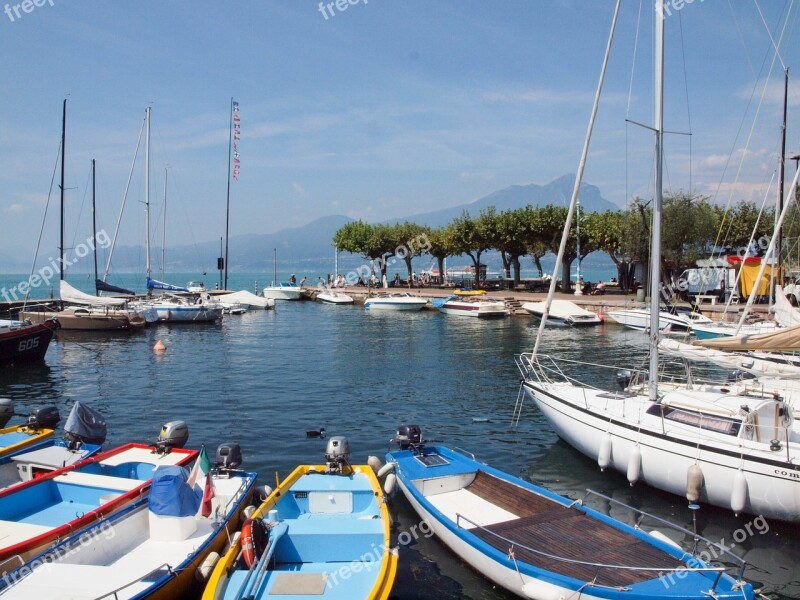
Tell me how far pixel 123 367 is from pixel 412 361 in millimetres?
15355

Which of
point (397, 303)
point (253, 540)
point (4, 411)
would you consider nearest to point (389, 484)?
point (253, 540)

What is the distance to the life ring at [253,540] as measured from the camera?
1050 cm

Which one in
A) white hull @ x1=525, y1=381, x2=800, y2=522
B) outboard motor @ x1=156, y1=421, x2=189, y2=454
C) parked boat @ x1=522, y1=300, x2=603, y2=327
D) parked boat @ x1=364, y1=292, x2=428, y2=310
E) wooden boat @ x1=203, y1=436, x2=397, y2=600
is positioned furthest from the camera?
parked boat @ x1=364, y1=292, x2=428, y2=310

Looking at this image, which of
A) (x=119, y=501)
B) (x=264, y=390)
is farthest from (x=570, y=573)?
(x=264, y=390)

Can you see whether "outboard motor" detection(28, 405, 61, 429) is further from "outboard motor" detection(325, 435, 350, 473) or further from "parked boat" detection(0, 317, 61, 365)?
"parked boat" detection(0, 317, 61, 365)

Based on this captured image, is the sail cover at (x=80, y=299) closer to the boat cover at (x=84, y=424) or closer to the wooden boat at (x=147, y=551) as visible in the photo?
the boat cover at (x=84, y=424)

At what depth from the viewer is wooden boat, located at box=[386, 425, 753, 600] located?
9.70 m

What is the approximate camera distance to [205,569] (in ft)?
34.7

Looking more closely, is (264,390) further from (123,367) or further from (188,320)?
(188,320)

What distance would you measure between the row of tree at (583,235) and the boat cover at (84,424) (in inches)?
1584

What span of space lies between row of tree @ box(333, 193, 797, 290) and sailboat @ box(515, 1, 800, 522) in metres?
30.4

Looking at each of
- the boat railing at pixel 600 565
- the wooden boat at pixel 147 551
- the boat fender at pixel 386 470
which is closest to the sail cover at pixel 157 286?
the boat fender at pixel 386 470

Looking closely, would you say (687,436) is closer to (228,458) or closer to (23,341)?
(228,458)

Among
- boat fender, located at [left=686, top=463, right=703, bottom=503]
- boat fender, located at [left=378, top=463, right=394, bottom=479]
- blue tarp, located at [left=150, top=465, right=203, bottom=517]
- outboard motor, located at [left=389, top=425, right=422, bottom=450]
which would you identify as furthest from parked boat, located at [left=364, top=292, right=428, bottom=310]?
blue tarp, located at [left=150, top=465, right=203, bottom=517]
